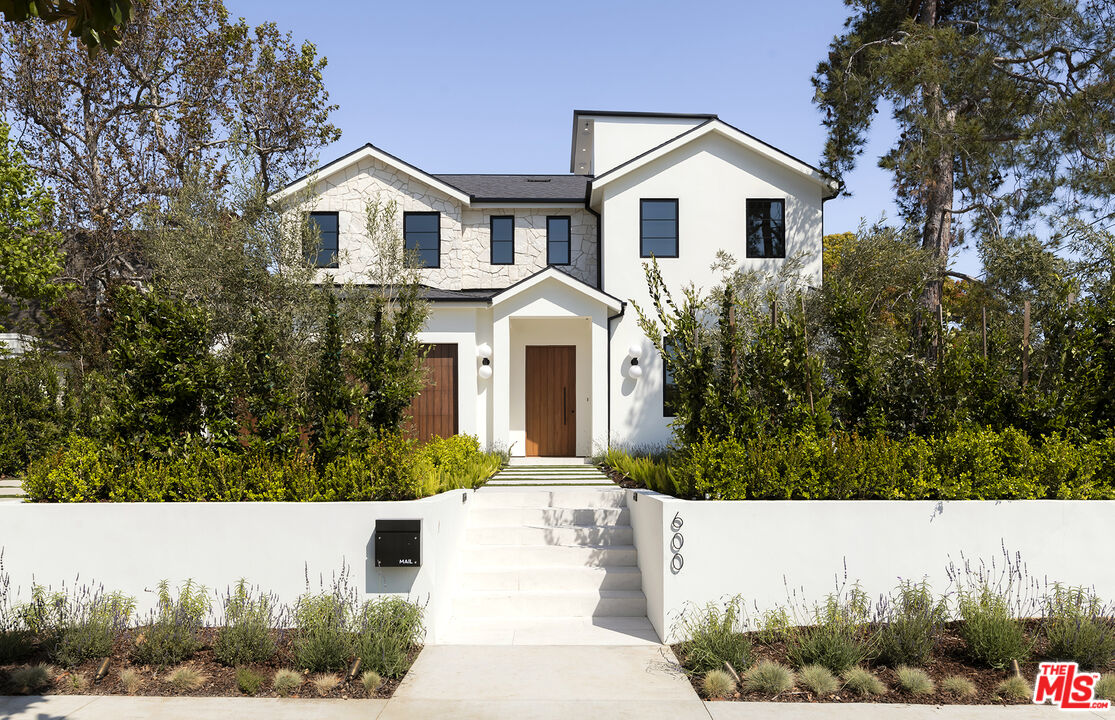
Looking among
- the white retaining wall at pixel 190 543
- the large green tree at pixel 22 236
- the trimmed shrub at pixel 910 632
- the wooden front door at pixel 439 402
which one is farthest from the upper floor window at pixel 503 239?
the trimmed shrub at pixel 910 632

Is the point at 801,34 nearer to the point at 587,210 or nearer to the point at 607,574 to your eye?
the point at 587,210

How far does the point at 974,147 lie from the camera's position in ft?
47.1

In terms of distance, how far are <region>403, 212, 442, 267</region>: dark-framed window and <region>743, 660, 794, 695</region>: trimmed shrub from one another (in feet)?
42.4

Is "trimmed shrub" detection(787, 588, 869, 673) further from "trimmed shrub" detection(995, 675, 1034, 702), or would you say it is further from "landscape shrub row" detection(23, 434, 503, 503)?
"landscape shrub row" detection(23, 434, 503, 503)

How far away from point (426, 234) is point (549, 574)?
10934 mm

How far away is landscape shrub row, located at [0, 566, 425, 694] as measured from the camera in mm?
6133

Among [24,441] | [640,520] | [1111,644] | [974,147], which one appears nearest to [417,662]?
[640,520]

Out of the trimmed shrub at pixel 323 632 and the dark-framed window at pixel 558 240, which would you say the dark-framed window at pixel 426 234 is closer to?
the dark-framed window at pixel 558 240

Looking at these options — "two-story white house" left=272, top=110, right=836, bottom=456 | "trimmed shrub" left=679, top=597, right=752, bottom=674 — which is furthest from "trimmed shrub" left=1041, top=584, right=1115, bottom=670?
"two-story white house" left=272, top=110, right=836, bottom=456

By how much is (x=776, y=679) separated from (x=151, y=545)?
231 inches

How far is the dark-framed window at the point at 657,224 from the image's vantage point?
52.9 ft

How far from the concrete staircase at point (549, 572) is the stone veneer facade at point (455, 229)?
8324mm

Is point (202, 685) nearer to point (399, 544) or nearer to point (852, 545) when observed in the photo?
point (399, 544)

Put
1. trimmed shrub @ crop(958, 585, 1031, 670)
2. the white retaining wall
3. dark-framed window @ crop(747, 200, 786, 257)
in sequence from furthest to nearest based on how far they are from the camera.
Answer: dark-framed window @ crop(747, 200, 786, 257) → the white retaining wall → trimmed shrub @ crop(958, 585, 1031, 670)
